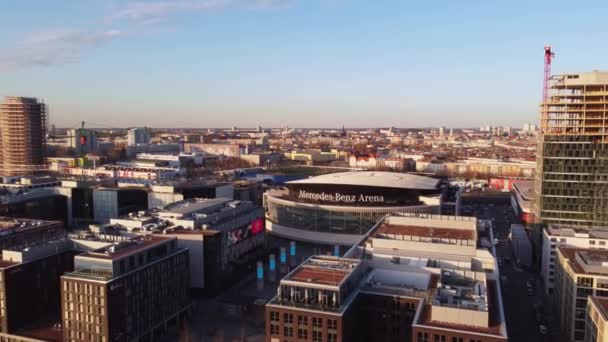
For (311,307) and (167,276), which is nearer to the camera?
(311,307)

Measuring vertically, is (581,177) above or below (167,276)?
above

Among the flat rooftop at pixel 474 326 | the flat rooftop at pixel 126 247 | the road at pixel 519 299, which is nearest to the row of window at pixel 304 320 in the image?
the flat rooftop at pixel 474 326

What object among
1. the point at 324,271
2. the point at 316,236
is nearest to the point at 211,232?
the point at 324,271

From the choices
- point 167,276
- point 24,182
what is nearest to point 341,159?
point 24,182

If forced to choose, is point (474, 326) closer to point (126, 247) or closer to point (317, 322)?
point (317, 322)

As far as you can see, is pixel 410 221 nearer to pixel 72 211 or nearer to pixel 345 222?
pixel 345 222
